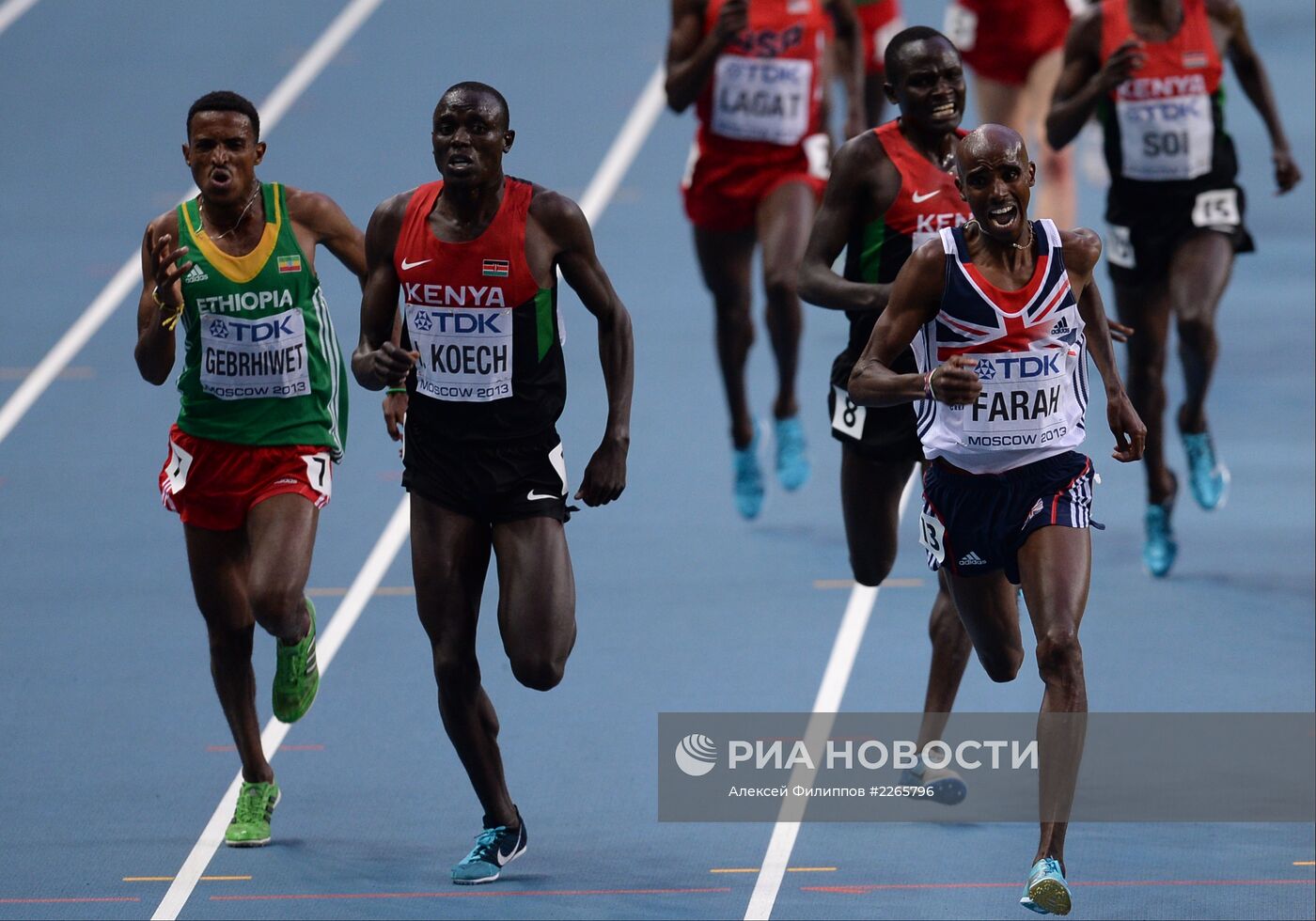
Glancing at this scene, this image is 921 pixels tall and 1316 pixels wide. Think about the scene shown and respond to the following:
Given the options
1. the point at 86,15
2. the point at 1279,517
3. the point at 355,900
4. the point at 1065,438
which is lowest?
the point at 355,900

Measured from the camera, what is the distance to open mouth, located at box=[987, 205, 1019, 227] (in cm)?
568

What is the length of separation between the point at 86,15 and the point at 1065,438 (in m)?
12.5

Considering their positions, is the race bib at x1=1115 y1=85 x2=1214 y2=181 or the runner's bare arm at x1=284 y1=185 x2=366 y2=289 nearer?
the runner's bare arm at x1=284 y1=185 x2=366 y2=289

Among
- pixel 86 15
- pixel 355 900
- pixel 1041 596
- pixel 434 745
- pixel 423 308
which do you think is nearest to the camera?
pixel 1041 596

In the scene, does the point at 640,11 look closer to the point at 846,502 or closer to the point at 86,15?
the point at 86,15

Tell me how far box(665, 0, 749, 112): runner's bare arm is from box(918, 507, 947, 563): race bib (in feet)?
10.8

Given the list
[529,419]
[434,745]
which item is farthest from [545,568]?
[434,745]

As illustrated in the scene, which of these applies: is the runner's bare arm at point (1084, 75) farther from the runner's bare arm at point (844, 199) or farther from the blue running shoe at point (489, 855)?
the blue running shoe at point (489, 855)

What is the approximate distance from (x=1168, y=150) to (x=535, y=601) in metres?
3.86

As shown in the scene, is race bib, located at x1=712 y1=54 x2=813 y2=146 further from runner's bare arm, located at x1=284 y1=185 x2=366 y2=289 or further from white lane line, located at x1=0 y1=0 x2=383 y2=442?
white lane line, located at x1=0 y1=0 x2=383 y2=442

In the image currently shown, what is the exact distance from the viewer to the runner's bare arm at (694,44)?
8875 mm

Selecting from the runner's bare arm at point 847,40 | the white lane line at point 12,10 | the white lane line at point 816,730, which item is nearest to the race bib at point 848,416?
the white lane line at point 816,730

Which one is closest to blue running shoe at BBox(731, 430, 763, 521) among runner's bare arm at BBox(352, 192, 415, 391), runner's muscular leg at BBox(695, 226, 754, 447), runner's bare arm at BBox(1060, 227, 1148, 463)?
runner's muscular leg at BBox(695, 226, 754, 447)

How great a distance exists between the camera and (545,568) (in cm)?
629
